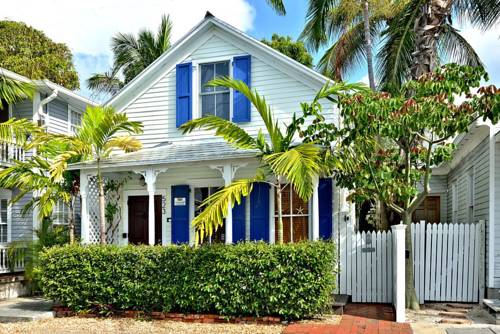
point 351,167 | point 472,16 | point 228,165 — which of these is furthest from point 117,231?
point 472,16

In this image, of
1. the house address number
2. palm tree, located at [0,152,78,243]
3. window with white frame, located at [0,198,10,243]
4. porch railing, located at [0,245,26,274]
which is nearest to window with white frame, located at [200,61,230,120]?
the house address number

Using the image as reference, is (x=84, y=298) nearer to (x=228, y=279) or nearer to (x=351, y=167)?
(x=228, y=279)

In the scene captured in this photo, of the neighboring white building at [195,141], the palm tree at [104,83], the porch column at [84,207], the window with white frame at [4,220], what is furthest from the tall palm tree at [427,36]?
the palm tree at [104,83]

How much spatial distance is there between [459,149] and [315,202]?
14.8ft

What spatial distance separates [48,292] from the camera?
10.3 metres

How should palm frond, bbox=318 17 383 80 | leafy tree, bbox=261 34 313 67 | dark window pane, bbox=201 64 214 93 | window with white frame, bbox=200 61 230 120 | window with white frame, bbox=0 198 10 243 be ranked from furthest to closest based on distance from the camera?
leafy tree, bbox=261 34 313 67
palm frond, bbox=318 17 383 80
window with white frame, bbox=0 198 10 243
dark window pane, bbox=201 64 214 93
window with white frame, bbox=200 61 230 120

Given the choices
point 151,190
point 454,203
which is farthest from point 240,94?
point 454,203

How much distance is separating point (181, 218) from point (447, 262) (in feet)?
19.7

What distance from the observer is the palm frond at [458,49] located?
57.4 ft

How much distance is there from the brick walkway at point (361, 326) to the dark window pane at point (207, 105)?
18.6ft

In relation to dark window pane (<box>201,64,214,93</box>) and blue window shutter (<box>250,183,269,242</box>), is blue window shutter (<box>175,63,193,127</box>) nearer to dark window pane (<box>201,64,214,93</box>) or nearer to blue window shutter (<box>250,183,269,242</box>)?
dark window pane (<box>201,64,214,93</box>)

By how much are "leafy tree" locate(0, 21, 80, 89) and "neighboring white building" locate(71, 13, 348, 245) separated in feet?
54.8

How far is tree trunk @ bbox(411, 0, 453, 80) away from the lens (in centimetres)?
1155

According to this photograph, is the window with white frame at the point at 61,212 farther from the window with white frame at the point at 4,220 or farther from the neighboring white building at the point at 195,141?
the neighboring white building at the point at 195,141
